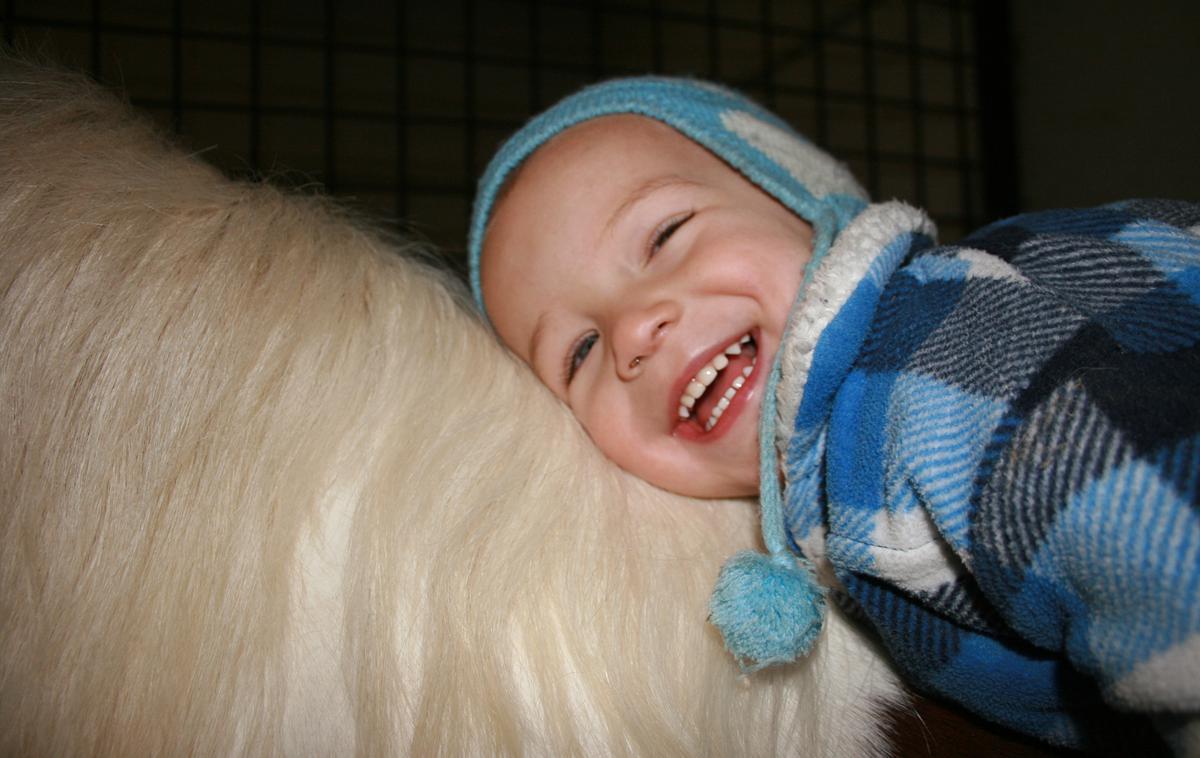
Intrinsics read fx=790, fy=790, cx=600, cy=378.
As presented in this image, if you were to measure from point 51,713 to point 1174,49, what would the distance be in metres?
1.70

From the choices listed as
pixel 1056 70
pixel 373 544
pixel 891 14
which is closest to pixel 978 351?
pixel 373 544

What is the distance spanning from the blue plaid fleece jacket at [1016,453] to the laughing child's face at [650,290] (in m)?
0.08

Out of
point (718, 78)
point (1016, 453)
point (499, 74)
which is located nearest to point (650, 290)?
point (1016, 453)

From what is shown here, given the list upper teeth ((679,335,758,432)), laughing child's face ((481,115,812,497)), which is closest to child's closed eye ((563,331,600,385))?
laughing child's face ((481,115,812,497))

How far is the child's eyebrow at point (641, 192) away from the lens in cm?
62

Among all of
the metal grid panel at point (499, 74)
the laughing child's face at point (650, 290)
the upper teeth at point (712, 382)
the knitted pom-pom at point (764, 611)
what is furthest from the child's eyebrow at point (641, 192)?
the metal grid panel at point (499, 74)

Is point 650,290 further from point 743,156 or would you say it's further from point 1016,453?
point 1016,453

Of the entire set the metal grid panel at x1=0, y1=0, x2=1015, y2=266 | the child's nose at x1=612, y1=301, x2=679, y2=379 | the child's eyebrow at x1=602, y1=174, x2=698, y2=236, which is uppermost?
the metal grid panel at x1=0, y1=0, x2=1015, y2=266

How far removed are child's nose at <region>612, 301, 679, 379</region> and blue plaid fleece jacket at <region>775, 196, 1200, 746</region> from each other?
0.11 meters

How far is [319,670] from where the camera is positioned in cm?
38

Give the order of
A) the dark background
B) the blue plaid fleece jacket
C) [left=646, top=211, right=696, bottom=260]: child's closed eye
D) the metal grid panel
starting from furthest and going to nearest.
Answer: the metal grid panel → the dark background → [left=646, top=211, right=696, bottom=260]: child's closed eye → the blue plaid fleece jacket

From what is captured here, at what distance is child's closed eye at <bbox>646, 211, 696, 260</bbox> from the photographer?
619 millimetres

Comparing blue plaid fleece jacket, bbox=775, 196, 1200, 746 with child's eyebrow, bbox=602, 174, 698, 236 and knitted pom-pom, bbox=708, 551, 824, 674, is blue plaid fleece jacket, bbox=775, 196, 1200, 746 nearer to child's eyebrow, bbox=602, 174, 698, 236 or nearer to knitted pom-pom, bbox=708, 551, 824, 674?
knitted pom-pom, bbox=708, 551, 824, 674

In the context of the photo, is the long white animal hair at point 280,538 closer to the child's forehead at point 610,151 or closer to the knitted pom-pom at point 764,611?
the knitted pom-pom at point 764,611
